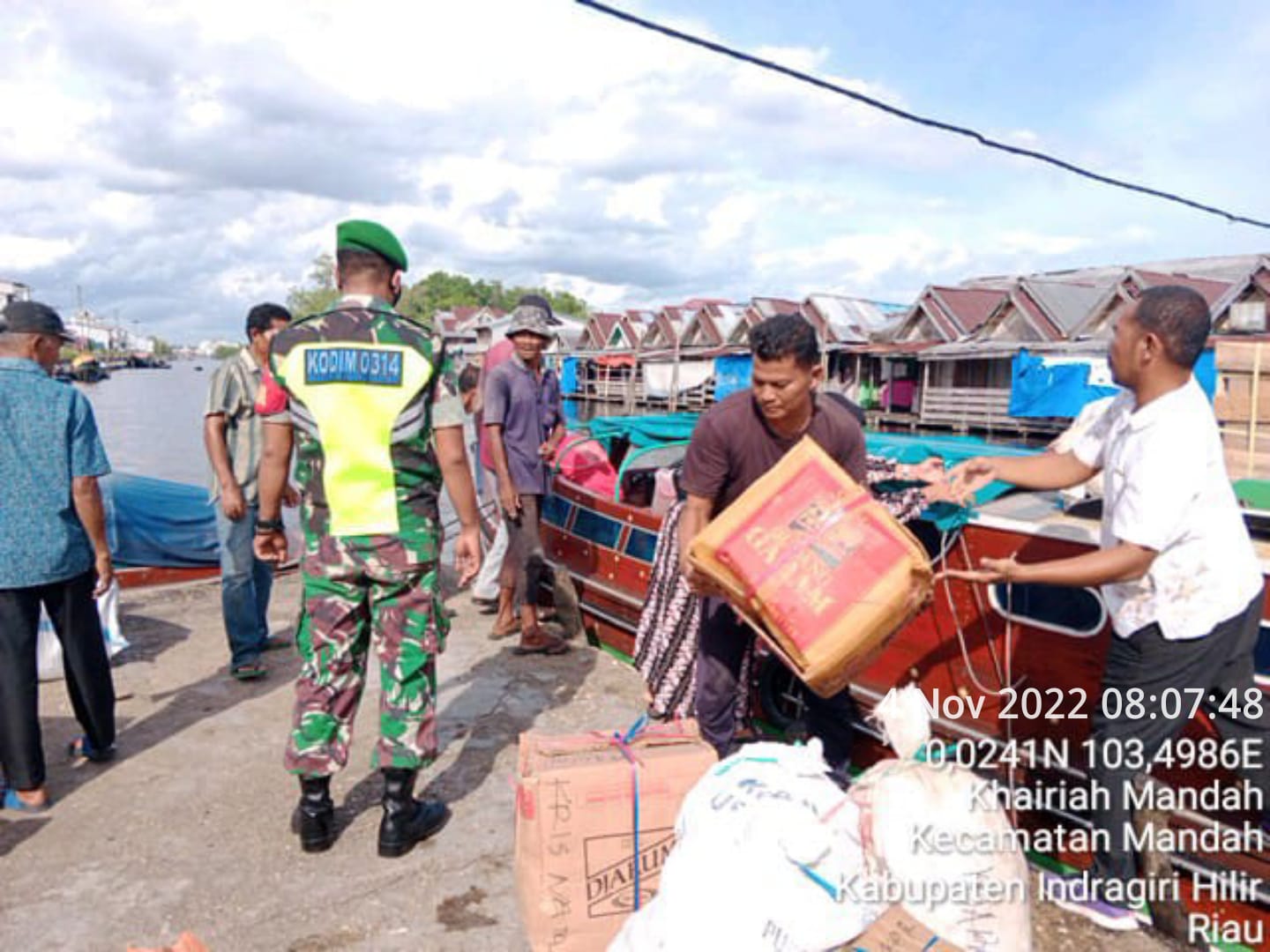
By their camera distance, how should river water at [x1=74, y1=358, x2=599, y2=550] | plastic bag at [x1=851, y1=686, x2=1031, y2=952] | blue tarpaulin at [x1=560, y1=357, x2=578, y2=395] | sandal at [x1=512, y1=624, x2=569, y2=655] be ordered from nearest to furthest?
plastic bag at [x1=851, y1=686, x2=1031, y2=952], sandal at [x1=512, y1=624, x2=569, y2=655], river water at [x1=74, y1=358, x2=599, y2=550], blue tarpaulin at [x1=560, y1=357, x2=578, y2=395]

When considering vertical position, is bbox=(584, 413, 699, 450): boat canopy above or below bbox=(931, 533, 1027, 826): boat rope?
above

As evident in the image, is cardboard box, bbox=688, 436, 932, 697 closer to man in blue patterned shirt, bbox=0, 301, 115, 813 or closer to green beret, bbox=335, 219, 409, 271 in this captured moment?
green beret, bbox=335, 219, 409, 271

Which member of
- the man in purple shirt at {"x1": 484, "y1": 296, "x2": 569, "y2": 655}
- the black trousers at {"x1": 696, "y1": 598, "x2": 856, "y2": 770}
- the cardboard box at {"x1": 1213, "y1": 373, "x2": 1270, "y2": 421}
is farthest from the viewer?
the man in purple shirt at {"x1": 484, "y1": 296, "x2": 569, "y2": 655}

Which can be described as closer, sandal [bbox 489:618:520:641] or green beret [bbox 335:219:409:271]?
green beret [bbox 335:219:409:271]

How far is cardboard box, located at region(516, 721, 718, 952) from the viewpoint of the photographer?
92.9 inches

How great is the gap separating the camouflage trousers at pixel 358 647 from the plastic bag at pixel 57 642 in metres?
1.88

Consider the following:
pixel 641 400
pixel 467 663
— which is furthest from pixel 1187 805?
pixel 641 400

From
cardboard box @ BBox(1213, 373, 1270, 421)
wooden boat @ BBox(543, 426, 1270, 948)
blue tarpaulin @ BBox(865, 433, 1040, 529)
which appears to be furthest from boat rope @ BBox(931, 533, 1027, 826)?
cardboard box @ BBox(1213, 373, 1270, 421)

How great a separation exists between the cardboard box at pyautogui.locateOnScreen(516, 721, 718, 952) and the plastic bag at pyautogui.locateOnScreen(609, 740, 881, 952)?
53 cm

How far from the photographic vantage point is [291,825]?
3363 mm

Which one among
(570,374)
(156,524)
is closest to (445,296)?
(570,374)

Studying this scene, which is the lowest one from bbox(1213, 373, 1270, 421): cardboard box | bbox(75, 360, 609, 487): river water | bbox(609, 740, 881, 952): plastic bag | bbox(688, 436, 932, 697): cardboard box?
bbox(75, 360, 609, 487): river water

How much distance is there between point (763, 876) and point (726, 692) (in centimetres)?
167

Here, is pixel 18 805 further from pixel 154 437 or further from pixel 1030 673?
pixel 154 437
